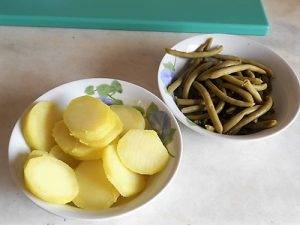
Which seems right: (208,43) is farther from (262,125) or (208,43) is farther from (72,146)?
(72,146)

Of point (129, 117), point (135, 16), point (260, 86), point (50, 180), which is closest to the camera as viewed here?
point (50, 180)

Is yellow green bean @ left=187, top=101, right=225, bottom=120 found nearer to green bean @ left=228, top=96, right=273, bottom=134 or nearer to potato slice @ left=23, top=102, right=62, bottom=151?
green bean @ left=228, top=96, right=273, bottom=134

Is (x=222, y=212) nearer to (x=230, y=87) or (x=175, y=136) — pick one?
(x=175, y=136)

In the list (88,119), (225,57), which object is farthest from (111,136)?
(225,57)

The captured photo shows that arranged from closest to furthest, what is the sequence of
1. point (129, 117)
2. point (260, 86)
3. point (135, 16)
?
point (129, 117), point (260, 86), point (135, 16)

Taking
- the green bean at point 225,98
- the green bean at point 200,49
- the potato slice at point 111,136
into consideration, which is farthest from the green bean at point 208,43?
the potato slice at point 111,136

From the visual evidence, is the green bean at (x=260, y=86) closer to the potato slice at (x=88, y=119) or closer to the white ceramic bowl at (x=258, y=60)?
the white ceramic bowl at (x=258, y=60)

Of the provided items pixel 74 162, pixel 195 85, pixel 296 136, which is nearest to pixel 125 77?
pixel 195 85
